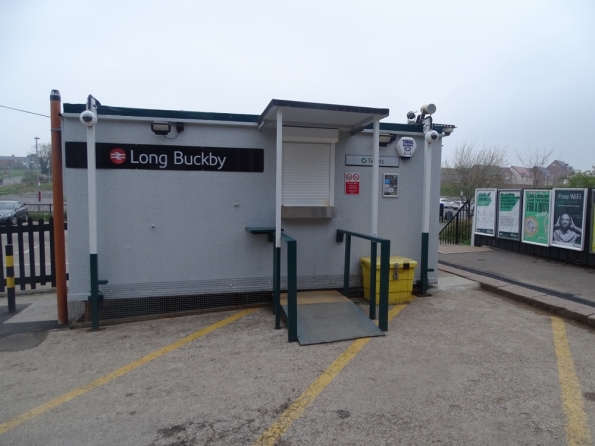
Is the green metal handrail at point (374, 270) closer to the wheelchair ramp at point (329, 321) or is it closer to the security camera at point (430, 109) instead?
the wheelchair ramp at point (329, 321)

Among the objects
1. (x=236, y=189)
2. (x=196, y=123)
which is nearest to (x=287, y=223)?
(x=236, y=189)

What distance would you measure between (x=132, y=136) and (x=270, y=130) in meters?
1.93

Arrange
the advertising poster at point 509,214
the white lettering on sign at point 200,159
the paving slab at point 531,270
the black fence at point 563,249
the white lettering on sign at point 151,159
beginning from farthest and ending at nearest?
the advertising poster at point 509,214, the black fence at point 563,249, the paving slab at point 531,270, the white lettering on sign at point 200,159, the white lettering on sign at point 151,159

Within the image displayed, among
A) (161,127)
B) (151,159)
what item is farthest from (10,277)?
(161,127)

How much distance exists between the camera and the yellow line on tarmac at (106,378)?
3184 mm

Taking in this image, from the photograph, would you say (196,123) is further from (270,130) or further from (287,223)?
(287,223)

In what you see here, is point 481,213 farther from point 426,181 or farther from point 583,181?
point 583,181

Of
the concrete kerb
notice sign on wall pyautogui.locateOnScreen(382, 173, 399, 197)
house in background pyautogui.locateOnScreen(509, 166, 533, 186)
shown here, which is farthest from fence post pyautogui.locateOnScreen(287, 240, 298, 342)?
house in background pyautogui.locateOnScreen(509, 166, 533, 186)

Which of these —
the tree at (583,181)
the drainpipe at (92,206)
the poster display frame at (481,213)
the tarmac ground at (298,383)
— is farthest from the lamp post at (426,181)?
the tree at (583,181)

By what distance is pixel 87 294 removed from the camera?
18.1 feet

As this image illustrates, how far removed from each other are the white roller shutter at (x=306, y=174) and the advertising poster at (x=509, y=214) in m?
6.87

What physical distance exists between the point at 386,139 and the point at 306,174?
1465 mm

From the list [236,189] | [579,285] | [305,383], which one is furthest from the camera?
[579,285]

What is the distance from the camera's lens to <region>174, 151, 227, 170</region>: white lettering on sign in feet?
18.6
